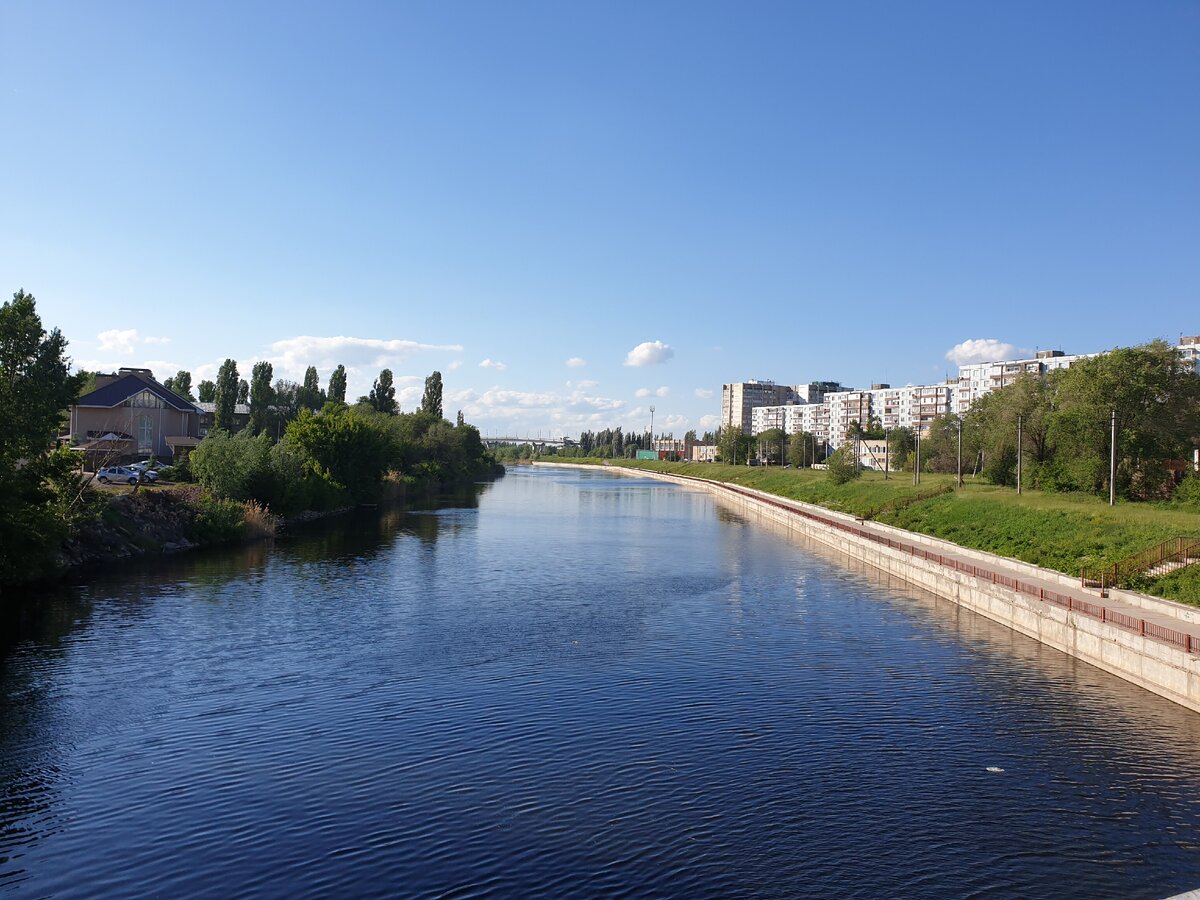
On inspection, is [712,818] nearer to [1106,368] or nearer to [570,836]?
[570,836]

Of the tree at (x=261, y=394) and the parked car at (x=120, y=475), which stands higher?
the tree at (x=261, y=394)

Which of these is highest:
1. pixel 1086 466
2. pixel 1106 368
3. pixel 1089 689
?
pixel 1106 368

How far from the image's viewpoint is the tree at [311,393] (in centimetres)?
10944

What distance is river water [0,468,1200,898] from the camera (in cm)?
1140

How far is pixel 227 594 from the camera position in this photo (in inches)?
1156

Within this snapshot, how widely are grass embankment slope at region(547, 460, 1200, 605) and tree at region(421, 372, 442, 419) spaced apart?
70.5 m

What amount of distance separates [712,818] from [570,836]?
2136 millimetres

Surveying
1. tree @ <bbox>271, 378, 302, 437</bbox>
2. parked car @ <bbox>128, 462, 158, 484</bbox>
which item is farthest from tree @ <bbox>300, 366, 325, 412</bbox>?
parked car @ <bbox>128, 462, 158, 484</bbox>

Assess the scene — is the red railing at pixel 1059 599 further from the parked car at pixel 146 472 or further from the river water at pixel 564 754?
the parked car at pixel 146 472

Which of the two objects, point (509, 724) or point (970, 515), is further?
point (970, 515)

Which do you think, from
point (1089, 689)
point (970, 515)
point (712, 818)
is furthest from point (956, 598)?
point (712, 818)

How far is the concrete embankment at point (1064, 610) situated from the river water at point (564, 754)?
0.67 metres

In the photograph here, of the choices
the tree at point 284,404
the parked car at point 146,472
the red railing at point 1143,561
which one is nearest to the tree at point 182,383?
the tree at point 284,404

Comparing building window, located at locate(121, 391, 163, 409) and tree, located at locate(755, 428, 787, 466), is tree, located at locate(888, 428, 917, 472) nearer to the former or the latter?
tree, located at locate(755, 428, 787, 466)
